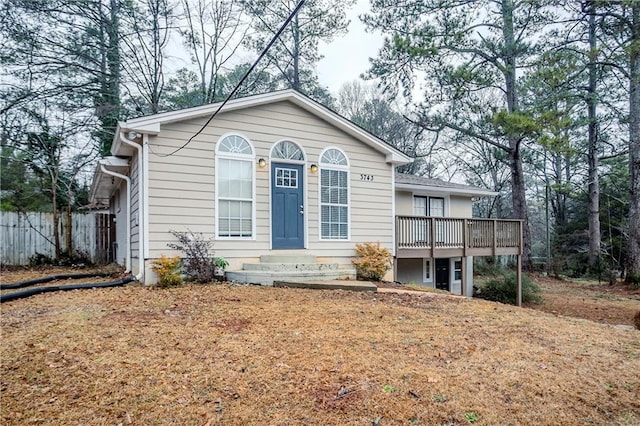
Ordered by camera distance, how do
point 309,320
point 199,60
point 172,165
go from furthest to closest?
point 199,60 → point 172,165 → point 309,320

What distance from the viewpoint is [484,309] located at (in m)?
6.42

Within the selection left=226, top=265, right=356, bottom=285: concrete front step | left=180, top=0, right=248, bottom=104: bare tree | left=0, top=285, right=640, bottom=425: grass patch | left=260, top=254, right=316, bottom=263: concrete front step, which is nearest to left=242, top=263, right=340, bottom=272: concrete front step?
left=226, top=265, right=356, bottom=285: concrete front step

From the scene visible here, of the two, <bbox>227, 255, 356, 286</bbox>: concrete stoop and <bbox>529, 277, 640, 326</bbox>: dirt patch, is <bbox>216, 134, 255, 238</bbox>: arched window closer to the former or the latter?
<bbox>227, 255, 356, 286</bbox>: concrete stoop

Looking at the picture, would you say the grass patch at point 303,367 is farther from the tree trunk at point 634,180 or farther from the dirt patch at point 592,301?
the tree trunk at point 634,180

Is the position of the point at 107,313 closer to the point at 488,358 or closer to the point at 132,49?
the point at 488,358

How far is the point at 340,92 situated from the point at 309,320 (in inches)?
837

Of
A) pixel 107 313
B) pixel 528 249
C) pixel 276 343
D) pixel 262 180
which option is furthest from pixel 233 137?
pixel 528 249

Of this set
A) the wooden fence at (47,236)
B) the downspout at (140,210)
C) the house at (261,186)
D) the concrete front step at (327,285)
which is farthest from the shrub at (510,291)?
the wooden fence at (47,236)

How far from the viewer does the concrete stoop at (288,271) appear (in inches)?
312

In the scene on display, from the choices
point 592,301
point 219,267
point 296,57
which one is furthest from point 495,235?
point 296,57

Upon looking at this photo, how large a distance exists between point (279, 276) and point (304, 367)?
4.54 m

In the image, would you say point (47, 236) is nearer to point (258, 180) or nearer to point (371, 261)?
point (258, 180)

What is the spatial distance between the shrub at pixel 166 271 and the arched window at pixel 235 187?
4.05 feet

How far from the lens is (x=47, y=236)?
487 inches
